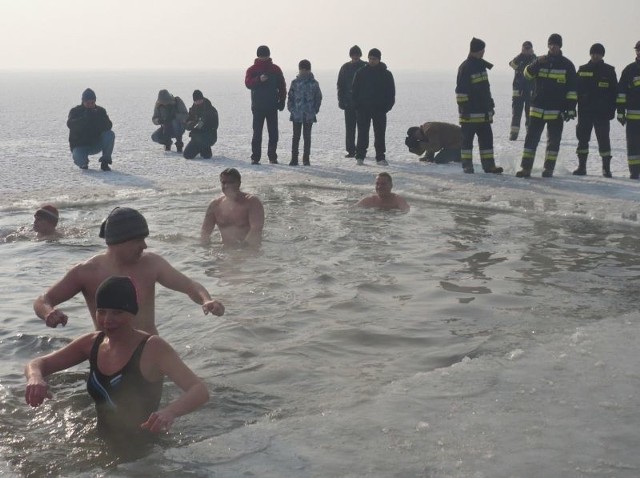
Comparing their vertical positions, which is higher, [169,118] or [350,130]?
[169,118]

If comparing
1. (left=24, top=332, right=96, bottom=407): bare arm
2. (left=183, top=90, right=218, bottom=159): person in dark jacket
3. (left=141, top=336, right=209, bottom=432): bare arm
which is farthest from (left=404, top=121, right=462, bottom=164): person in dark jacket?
(left=141, top=336, right=209, bottom=432): bare arm

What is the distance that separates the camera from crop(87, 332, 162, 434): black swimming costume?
15.1 ft

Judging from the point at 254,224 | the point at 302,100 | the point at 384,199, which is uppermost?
the point at 302,100

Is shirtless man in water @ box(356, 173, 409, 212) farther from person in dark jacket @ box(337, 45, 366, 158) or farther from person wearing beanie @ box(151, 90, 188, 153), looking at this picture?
person wearing beanie @ box(151, 90, 188, 153)

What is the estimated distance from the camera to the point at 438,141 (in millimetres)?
15812

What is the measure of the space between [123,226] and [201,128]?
11.4 m

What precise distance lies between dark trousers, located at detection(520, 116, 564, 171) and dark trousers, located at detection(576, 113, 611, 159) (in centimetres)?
43

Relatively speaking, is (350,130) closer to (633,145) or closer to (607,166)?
(607,166)

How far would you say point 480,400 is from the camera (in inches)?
213

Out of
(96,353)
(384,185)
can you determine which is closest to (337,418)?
(96,353)

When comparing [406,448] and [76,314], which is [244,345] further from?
[406,448]

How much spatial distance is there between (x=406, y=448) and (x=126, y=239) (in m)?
1.83

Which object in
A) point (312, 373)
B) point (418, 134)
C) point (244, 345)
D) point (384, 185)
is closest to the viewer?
point (312, 373)

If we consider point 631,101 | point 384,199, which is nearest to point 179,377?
point 384,199
